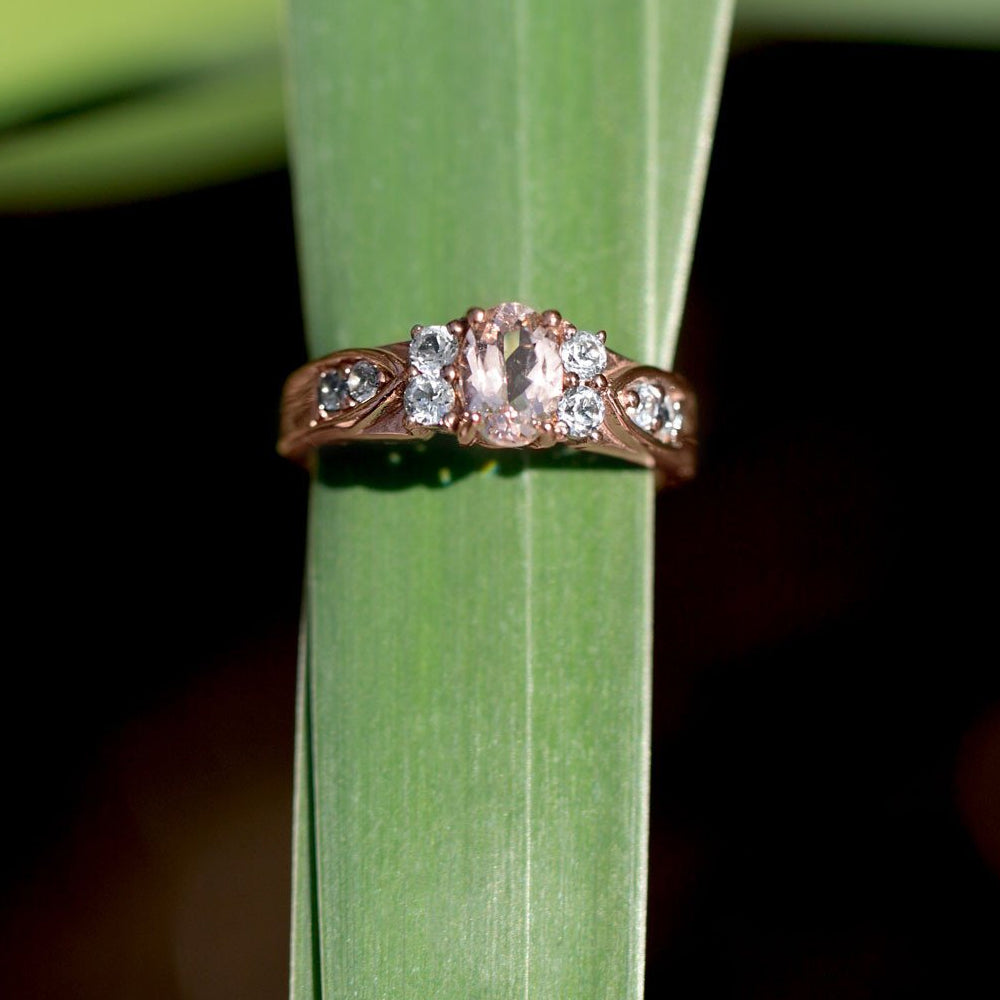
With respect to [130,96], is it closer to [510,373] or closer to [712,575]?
[510,373]

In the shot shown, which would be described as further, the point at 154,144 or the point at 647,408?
the point at 154,144

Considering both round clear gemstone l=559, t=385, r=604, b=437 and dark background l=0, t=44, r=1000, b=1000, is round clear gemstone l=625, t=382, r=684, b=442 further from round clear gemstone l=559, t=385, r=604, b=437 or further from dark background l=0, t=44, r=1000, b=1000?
dark background l=0, t=44, r=1000, b=1000

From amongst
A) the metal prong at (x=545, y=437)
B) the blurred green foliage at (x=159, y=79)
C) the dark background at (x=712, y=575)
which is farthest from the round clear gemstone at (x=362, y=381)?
the dark background at (x=712, y=575)

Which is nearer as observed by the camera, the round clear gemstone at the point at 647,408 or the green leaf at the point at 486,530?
the green leaf at the point at 486,530

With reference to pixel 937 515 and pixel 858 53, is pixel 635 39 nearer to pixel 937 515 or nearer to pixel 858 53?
pixel 858 53

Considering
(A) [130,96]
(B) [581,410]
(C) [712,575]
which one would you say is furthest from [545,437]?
(C) [712,575]

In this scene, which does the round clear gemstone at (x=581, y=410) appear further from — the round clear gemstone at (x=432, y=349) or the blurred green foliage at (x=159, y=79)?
the blurred green foliage at (x=159, y=79)

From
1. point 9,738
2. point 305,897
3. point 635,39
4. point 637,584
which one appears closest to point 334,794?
point 305,897
